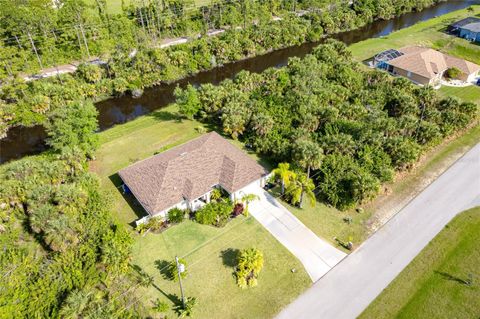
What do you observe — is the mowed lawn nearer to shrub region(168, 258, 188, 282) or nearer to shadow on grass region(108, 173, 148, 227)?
shadow on grass region(108, 173, 148, 227)

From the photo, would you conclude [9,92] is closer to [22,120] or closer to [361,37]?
[22,120]

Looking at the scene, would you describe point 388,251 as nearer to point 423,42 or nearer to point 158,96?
point 158,96

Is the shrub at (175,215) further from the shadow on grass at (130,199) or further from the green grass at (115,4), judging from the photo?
the green grass at (115,4)

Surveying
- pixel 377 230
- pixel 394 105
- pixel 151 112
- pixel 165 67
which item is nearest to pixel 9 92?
pixel 151 112

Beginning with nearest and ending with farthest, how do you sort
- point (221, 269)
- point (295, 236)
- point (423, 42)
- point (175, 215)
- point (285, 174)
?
point (221, 269) < point (295, 236) < point (175, 215) < point (285, 174) < point (423, 42)

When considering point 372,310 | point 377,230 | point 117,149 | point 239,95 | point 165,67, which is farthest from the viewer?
point 165,67

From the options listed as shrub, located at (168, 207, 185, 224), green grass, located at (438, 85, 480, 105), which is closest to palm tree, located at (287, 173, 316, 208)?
shrub, located at (168, 207, 185, 224)

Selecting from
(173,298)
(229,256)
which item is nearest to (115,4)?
(229,256)
